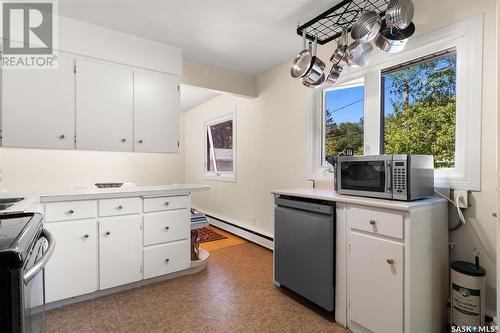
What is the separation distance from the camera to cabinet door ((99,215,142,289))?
217 cm

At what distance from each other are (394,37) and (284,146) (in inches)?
66.7

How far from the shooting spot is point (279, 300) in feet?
7.07

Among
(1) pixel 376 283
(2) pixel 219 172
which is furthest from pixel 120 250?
(2) pixel 219 172

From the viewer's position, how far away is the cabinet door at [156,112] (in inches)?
106

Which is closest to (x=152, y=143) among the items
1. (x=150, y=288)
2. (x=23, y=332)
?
(x=150, y=288)

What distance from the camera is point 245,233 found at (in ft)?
12.7

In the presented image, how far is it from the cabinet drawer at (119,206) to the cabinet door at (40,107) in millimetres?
690

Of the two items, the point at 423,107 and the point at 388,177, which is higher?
the point at 423,107

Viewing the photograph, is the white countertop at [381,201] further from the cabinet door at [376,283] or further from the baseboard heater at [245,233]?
the baseboard heater at [245,233]

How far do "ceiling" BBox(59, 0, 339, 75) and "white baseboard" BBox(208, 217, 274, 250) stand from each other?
242 cm

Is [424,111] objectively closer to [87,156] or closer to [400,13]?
[400,13]

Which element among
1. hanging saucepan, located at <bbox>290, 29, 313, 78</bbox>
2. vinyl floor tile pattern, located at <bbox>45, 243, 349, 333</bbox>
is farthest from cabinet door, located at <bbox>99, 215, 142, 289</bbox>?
hanging saucepan, located at <bbox>290, 29, 313, 78</bbox>

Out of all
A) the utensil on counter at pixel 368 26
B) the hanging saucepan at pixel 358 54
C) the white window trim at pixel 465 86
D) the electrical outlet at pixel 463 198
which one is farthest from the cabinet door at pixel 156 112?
the electrical outlet at pixel 463 198

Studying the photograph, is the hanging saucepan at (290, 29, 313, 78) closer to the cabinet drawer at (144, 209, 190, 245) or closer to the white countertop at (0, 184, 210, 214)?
the white countertop at (0, 184, 210, 214)
